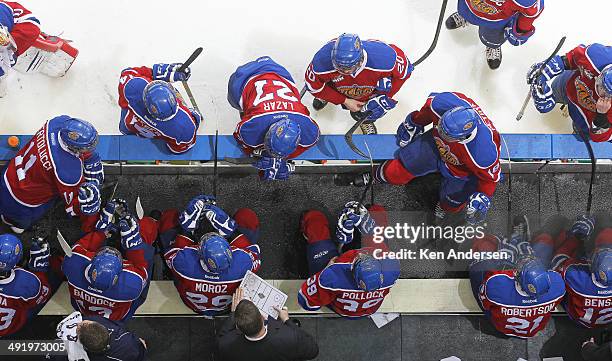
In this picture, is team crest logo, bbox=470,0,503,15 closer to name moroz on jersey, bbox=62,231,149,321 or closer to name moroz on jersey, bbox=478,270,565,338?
name moroz on jersey, bbox=478,270,565,338

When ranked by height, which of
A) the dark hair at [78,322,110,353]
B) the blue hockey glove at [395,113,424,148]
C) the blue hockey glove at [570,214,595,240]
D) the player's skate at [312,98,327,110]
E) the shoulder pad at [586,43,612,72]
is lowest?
the dark hair at [78,322,110,353]

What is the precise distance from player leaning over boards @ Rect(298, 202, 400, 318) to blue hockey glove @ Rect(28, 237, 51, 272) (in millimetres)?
1263

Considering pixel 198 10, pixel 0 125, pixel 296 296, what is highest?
pixel 198 10

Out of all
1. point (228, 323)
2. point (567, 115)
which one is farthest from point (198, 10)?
point (567, 115)

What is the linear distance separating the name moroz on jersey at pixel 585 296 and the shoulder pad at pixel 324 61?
5.13ft

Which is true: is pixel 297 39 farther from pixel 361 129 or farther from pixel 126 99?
pixel 126 99

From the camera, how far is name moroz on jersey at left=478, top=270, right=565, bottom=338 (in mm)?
3143

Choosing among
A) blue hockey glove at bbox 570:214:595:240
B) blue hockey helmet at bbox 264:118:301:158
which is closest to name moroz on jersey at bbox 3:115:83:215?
blue hockey helmet at bbox 264:118:301:158

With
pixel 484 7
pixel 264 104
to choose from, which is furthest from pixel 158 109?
pixel 484 7

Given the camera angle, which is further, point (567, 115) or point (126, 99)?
point (567, 115)

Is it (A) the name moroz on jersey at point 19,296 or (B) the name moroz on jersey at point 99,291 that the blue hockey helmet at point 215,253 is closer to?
(B) the name moroz on jersey at point 99,291

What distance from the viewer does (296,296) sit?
3535mm

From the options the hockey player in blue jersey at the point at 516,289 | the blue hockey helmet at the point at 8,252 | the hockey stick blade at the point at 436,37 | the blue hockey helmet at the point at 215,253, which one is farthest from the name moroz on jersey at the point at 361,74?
the blue hockey helmet at the point at 8,252

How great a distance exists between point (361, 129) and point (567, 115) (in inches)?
48.2
